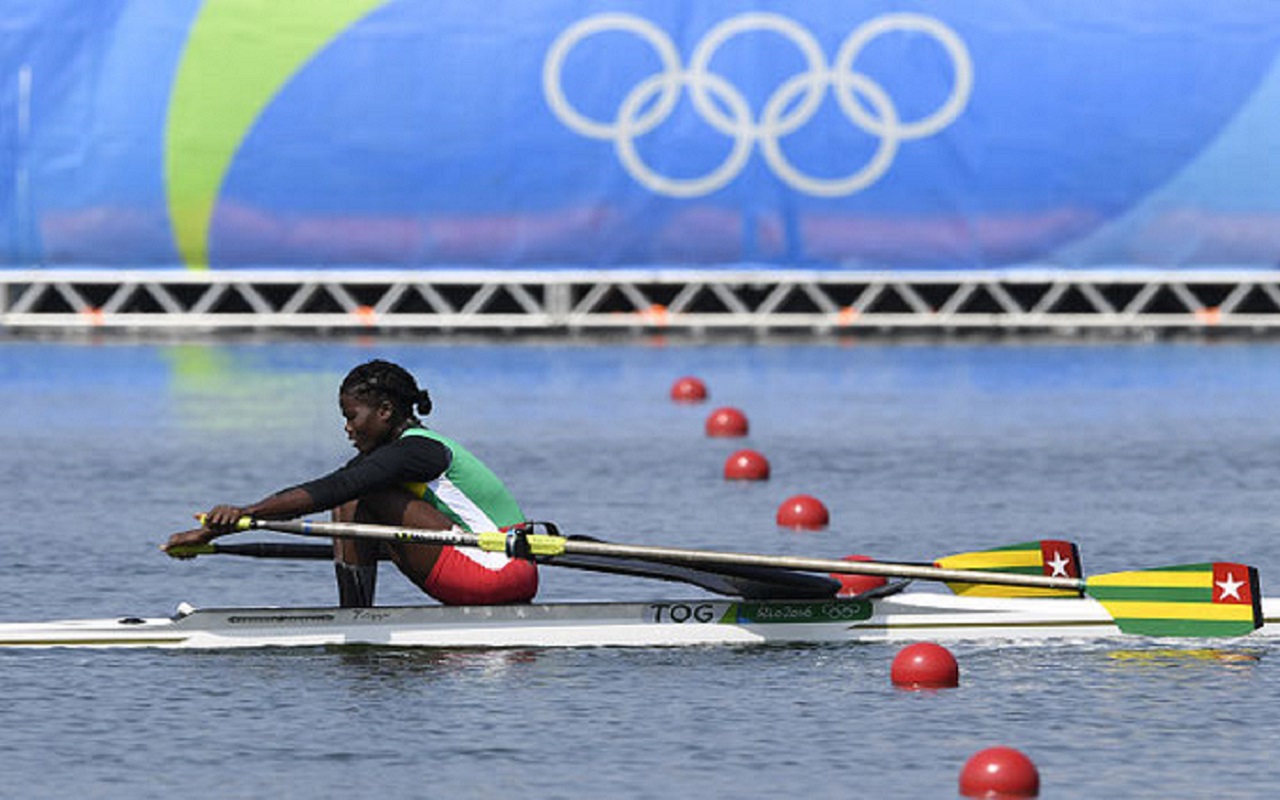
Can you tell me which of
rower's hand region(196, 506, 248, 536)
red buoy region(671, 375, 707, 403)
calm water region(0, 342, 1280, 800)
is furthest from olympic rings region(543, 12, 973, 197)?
rower's hand region(196, 506, 248, 536)

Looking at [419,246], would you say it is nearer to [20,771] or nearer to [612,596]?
[612,596]

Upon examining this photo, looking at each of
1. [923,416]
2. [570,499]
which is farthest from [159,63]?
[570,499]

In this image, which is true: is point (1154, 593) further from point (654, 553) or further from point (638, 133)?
point (638, 133)

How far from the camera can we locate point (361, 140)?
38.8 metres

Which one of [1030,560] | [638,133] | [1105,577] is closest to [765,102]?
[638,133]

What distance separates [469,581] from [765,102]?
25203mm

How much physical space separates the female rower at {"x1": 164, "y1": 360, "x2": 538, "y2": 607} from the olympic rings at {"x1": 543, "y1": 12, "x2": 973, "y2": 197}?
24.9 meters

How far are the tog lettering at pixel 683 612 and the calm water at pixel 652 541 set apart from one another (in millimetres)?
256

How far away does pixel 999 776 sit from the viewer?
10172 mm

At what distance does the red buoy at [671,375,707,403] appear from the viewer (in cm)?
2958

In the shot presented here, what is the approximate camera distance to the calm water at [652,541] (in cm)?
1098

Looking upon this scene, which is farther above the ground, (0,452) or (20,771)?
(0,452)

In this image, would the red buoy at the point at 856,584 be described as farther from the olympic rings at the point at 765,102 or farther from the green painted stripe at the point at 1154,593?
the olympic rings at the point at 765,102

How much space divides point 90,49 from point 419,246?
16.3ft
